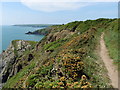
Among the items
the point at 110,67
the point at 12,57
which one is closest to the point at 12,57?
the point at 12,57

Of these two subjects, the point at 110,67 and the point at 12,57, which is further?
the point at 12,57

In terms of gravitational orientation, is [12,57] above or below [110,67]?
below

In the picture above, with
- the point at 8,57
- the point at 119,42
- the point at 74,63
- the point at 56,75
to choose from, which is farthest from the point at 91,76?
the point at 8,57

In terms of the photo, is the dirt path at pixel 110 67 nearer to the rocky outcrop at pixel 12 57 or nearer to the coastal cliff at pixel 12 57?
the coastal cliff at pixel 12 57

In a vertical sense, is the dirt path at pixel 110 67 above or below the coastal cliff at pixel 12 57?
above

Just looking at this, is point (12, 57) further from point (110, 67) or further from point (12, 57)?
point (110, 67)

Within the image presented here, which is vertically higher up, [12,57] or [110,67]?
[110,67]

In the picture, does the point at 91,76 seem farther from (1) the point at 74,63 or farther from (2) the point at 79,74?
(1) the point at 74,63

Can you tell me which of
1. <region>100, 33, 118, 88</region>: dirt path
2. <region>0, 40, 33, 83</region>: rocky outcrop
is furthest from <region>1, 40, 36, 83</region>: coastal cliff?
<region>100, 33, 118, 88</region>: dirt path

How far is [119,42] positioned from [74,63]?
1560 cm

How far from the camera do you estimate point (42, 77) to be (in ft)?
64.8

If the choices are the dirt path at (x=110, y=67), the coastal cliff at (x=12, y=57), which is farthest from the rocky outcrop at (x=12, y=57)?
the dirt path at (x=110, y=67)

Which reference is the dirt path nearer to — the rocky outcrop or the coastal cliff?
the coastal cliff

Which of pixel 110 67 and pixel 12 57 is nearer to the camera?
pixel 110 67
